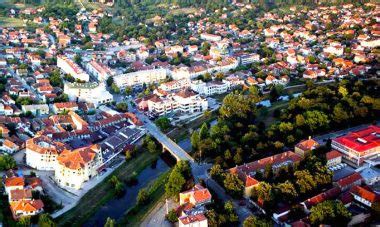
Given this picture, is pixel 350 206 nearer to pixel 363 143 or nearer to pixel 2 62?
pixel 363 143

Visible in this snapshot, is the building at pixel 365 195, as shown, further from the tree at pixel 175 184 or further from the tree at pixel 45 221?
the tree at pixel 45 221

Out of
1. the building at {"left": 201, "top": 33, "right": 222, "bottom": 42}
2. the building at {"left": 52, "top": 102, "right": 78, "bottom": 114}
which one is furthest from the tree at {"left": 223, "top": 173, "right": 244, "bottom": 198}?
the building at {"left": 201, "top": 33, "right": 222, "bottom": 42}

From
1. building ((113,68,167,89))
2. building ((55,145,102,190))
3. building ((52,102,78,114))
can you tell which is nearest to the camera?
building ((55,145,102,190))

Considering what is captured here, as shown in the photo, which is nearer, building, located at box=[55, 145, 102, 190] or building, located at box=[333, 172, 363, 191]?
building, located at box=[333, 172, 363, 191]

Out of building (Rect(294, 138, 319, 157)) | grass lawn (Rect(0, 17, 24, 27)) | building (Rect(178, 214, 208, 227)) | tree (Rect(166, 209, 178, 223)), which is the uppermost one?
grass lawn (Rect(0, 17, 24, 27))

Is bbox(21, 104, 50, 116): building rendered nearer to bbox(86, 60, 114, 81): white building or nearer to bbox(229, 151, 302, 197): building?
bbox(86, 60, 114, 81): white building

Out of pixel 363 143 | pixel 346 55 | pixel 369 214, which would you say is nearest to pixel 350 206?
pixel 369 214

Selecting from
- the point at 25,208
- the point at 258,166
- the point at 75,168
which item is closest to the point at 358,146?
the point at 258,166
